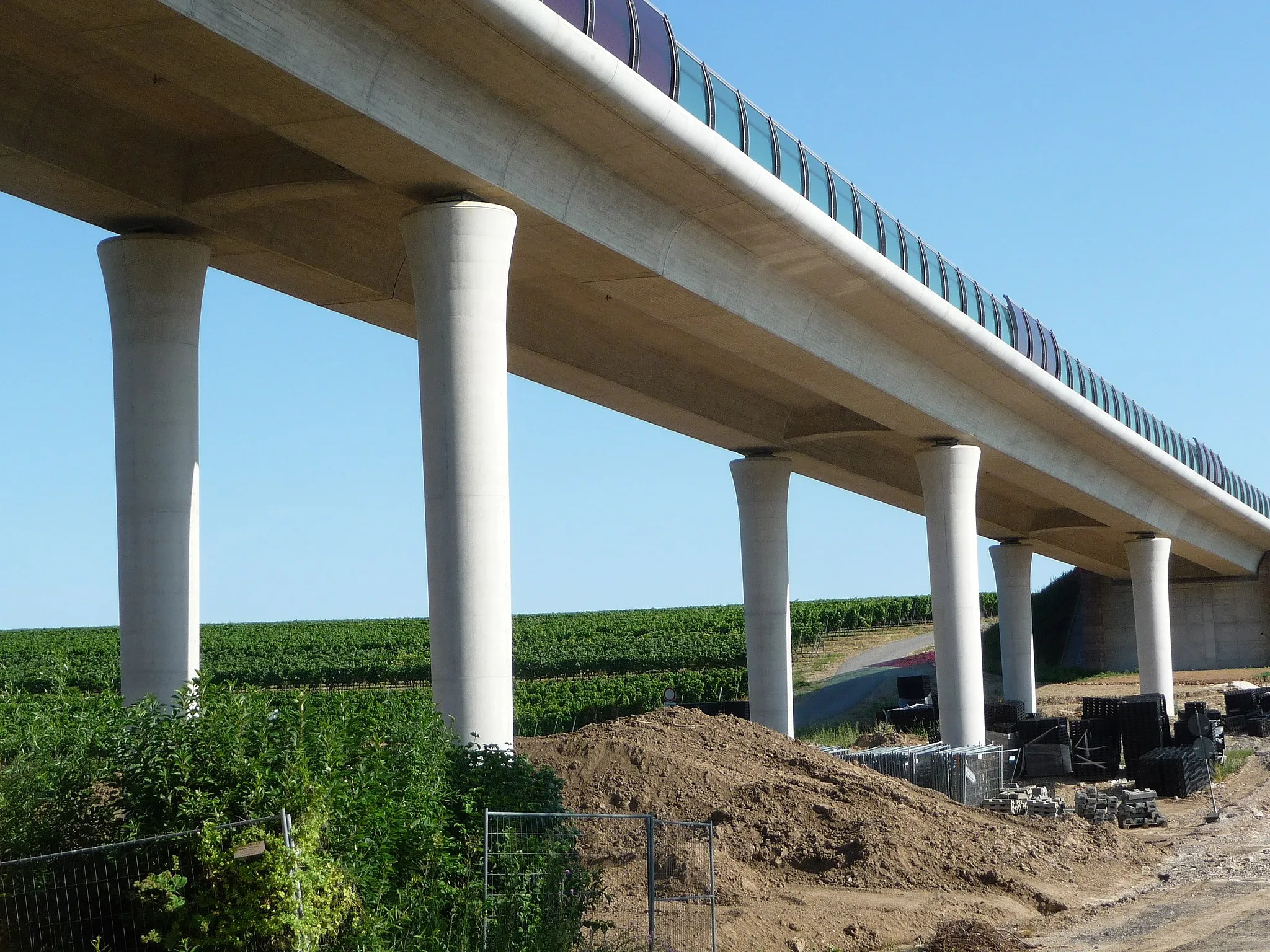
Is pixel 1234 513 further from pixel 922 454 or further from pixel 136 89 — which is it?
pixel 136 89

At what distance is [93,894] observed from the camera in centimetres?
998

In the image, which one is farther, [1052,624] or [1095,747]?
[1052,624]

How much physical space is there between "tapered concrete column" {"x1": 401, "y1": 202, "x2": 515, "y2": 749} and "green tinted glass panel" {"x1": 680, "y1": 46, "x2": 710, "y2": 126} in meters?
3.51

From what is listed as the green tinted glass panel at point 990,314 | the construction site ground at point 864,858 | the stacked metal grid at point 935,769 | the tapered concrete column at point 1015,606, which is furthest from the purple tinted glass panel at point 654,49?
the tapered concrete column at point 1015,606

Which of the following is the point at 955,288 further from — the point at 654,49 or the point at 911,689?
the point at 911,689

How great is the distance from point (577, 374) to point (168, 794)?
17.2m

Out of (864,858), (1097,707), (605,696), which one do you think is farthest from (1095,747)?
(605,696)

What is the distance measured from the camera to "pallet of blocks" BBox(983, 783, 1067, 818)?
22828 millimetres

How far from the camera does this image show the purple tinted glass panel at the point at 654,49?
1798 centimetres

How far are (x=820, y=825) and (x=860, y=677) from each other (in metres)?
51.6

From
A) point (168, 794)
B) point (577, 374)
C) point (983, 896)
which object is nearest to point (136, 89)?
point (168, 794)

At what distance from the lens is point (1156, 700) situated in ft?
102

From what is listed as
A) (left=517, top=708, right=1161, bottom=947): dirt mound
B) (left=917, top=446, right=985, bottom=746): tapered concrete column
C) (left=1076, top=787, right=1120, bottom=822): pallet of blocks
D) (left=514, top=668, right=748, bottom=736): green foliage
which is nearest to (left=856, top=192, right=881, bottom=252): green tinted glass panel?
(left=917, top=446, right=985, bottom=746): tapered concrete column

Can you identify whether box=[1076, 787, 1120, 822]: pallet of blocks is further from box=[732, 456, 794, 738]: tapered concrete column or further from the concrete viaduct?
box=[732, 456, 794, 738]: tapered concrete column
